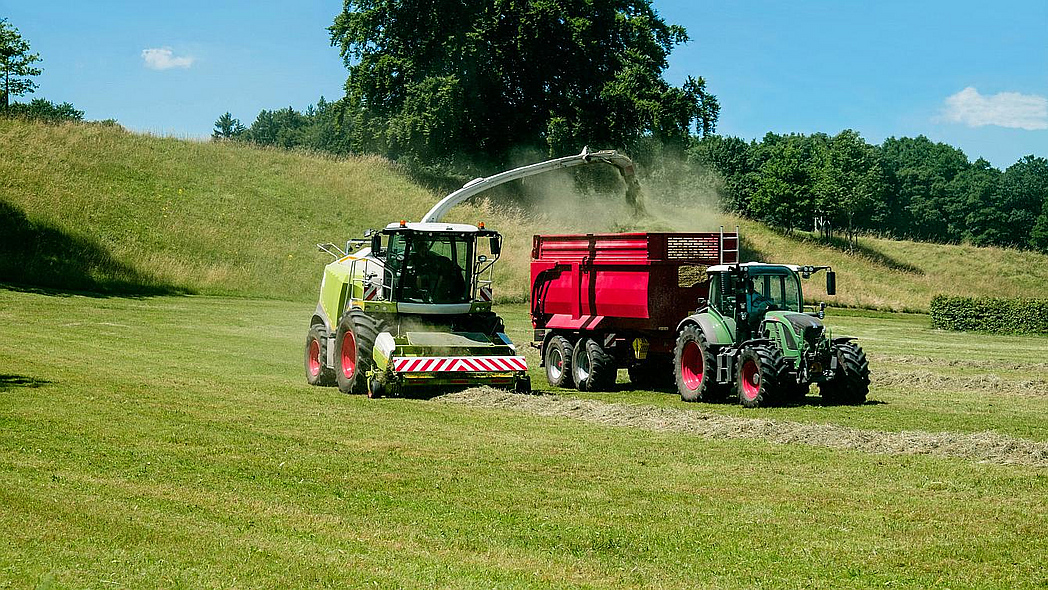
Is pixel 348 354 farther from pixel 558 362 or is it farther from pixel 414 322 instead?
pixel 558 362

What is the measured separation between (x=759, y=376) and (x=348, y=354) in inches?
263

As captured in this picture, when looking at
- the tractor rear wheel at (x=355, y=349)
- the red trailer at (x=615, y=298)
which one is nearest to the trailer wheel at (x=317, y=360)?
the tractor rear wheel at (x=355, y=349)

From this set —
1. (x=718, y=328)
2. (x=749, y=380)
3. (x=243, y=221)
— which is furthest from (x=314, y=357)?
(x=243, y=221)

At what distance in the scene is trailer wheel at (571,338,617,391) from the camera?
1908 centimetres

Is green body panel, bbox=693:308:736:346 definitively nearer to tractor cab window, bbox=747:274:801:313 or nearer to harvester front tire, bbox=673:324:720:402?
harvester front tire, bbox=673:324:720:402

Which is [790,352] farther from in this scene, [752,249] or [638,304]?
[752,249]

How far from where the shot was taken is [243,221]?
151 ft

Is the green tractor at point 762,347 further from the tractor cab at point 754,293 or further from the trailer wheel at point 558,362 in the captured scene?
the trailer wheel at point 558,362

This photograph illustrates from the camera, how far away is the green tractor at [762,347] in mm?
15875

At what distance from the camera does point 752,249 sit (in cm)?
5791

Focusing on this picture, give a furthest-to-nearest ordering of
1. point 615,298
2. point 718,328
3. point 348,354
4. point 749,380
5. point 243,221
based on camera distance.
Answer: point 243,221 → point 615,298 → point 348,354 → point 718,328 → point 749,380

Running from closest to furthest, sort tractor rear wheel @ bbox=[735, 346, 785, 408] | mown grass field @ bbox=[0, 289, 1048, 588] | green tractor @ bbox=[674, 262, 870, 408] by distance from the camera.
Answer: mown grass field @ bbox=[0, 289, 1048, 588], tractor rear wheel @ bbox=[735, 346, 785, 408], green tractor @ bbox=[674, 262, 870, 408]

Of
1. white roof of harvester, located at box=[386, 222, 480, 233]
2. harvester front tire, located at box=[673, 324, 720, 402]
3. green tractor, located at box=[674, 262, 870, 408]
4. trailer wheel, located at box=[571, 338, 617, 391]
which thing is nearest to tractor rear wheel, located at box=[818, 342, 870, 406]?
green tractor, located at box=[674, 262, 870, 408]

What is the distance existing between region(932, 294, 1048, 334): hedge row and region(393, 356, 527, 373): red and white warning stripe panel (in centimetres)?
2587
